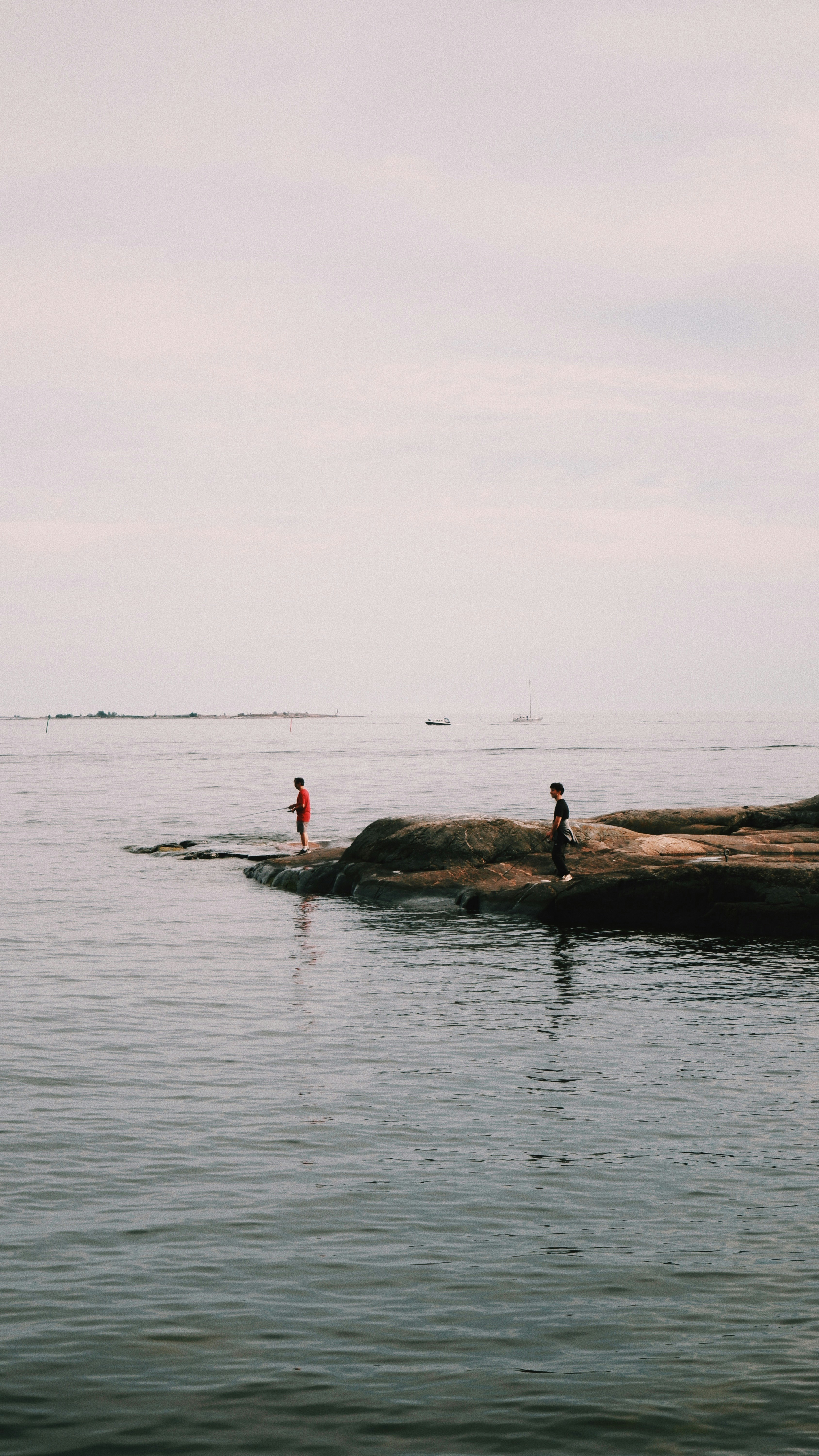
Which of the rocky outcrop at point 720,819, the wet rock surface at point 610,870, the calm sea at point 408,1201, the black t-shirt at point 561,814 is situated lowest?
the calm sea at point 408,1201

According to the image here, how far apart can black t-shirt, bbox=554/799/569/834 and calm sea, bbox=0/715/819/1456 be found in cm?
529

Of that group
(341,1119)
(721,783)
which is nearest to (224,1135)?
(341,1119)

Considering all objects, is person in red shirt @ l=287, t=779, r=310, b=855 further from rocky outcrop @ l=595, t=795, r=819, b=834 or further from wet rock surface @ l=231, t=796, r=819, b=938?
rocky outcrop @ l=595, t=795, r=819, b=834

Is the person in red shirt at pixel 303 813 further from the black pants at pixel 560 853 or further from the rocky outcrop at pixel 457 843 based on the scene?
the black pants at pixel 560 853

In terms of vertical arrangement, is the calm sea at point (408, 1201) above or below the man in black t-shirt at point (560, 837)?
below

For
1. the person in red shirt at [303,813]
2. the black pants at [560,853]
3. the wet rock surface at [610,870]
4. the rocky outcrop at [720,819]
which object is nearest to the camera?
the wet rock surface at [610,870]

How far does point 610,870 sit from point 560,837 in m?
1.67

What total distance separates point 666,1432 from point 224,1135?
6.01m

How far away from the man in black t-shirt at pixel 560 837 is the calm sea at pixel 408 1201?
212 inches

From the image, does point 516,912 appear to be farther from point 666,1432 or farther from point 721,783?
point 721,783

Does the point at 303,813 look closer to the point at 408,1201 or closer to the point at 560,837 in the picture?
the point at 560,837

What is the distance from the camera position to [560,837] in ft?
92.9

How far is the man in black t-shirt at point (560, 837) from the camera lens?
27797mm

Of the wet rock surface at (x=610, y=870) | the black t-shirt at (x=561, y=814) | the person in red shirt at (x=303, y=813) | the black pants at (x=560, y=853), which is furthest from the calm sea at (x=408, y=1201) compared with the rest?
the person in red shirt at (x=303, y=813)
